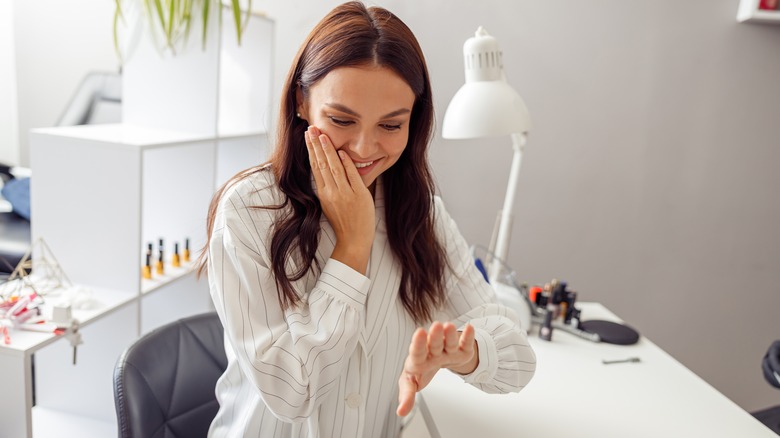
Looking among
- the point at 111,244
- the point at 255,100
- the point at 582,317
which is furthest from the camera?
the point at 255,100

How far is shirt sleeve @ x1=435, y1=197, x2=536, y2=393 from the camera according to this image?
40.2 inches

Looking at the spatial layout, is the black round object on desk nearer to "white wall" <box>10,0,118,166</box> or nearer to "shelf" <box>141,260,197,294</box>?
"shelf" <box>141,260,197,294</box>

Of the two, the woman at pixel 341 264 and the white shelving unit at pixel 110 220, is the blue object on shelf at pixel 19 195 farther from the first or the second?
the woman at pixel 341 264

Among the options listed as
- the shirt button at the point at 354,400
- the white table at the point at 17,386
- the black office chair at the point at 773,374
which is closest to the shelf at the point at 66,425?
the white table at the point at 17,386

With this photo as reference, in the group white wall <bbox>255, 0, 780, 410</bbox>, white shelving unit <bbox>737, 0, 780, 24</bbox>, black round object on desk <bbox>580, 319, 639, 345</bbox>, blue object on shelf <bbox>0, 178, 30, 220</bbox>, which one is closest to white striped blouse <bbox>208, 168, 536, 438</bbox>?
black round object on desk <bbox>580, 319, 639, 345</bbox>

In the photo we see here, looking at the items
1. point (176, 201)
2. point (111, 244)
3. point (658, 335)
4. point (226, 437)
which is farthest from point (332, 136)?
point (658, 335)

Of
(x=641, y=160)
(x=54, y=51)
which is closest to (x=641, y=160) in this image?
(x=641, y=160)

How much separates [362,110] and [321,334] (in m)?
0.35

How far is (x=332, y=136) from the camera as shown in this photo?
0.93m

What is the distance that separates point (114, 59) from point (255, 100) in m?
1.11

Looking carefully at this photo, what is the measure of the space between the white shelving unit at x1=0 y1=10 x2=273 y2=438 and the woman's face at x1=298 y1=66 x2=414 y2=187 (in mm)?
362

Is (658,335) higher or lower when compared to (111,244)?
lower

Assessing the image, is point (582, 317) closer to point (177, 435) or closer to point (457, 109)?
point (457, 109)

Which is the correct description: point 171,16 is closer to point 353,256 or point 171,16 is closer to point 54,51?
point 353,256
